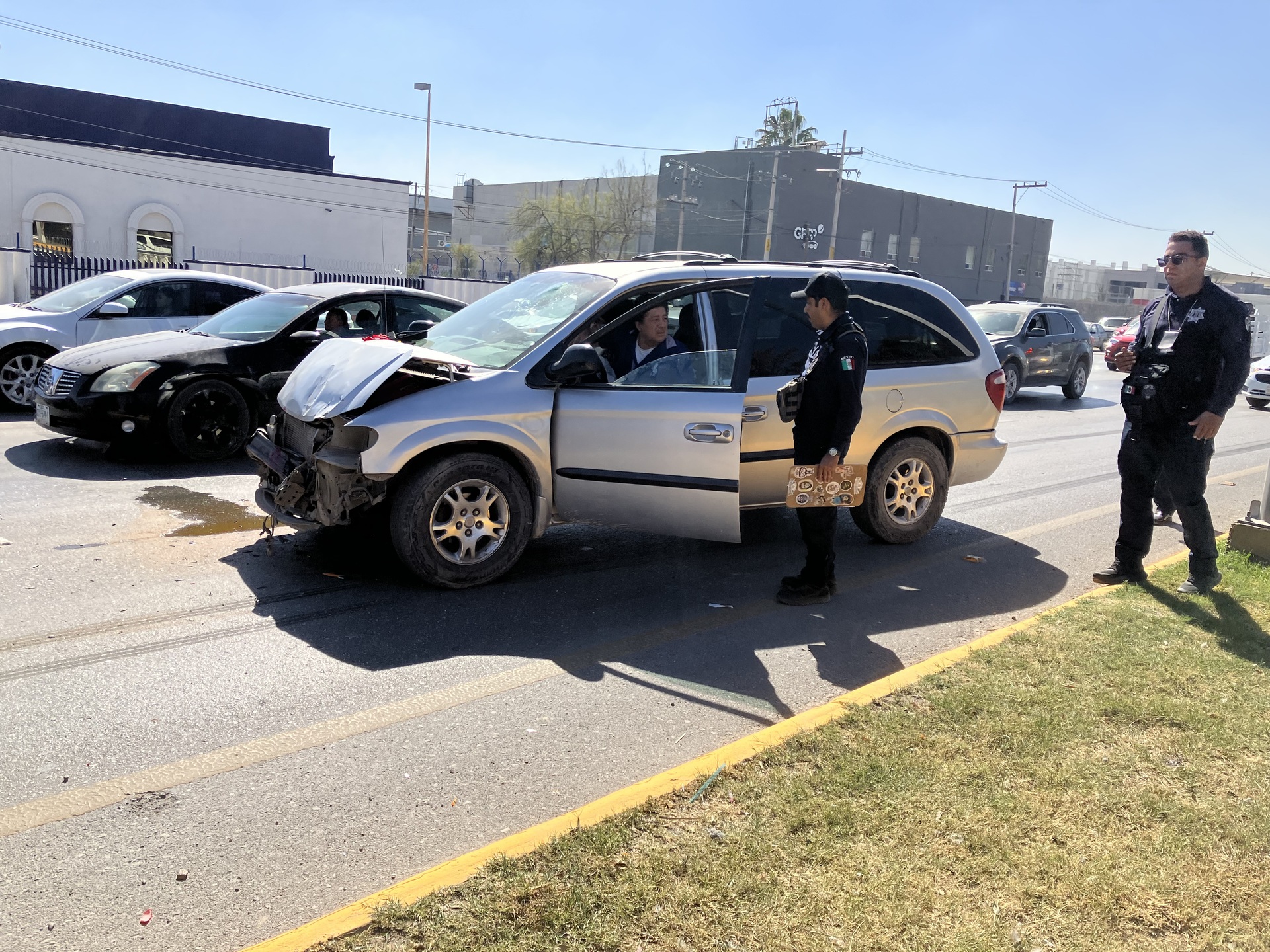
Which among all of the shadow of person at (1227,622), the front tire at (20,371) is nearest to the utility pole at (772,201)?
the front tire at (20,371)

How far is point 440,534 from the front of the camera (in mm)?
5582

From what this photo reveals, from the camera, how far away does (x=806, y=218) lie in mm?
59031

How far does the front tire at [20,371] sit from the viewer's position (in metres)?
10.8

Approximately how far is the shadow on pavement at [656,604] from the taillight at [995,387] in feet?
3.50

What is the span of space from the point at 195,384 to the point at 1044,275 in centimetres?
7811

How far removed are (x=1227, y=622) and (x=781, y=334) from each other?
9.67 ft

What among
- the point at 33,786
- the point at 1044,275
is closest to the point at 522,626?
the point at 33,786

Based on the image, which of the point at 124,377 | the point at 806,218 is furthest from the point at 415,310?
the point at 806,218

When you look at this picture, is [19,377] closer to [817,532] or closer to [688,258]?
[688,258]

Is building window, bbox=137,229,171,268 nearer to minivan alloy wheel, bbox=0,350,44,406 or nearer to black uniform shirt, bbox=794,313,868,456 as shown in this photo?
minivan alloy wheel, bbox=0,350,44,406

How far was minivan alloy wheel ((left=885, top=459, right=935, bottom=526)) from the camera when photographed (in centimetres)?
713

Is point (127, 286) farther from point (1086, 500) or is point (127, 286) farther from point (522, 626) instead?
point (1086, 500)

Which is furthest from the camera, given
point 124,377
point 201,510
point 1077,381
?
point 1077,381

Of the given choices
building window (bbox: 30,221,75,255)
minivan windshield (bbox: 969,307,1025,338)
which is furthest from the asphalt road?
building window (bbox: 30,221,75,255)
